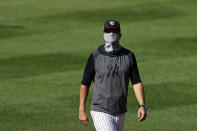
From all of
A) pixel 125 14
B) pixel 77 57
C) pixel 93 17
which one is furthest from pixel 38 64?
pixel 125 14

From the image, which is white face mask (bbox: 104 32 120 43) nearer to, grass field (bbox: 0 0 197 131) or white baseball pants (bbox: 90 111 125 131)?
white baseball pants (bbox: 90 111 125 131)

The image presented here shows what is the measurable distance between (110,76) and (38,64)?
895 cm

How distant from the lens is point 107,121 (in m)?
7.61

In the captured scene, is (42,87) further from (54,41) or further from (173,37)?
(173,37)

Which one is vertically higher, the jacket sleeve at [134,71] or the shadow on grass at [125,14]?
the jacket sleeve at [134,71]

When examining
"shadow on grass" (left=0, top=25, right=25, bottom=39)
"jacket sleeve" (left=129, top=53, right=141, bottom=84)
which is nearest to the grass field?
"shadow on grass" (left=0, top=25, right=25, bottom=39)

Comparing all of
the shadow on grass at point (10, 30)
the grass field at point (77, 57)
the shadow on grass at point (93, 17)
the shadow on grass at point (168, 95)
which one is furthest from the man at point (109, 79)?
the shadow on grass at point (93, 17)

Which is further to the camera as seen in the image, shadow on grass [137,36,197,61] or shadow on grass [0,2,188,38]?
shadow on grass [0,2,188,38]

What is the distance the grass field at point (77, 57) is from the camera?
462 inches

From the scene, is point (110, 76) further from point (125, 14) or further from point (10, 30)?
point (125, 14)

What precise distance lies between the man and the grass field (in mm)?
3344

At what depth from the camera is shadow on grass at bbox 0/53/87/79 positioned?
51.2ft

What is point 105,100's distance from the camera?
7672 mm

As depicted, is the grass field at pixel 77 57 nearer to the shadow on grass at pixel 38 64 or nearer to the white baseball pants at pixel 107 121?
the shadow on grass at pixel 38 64
